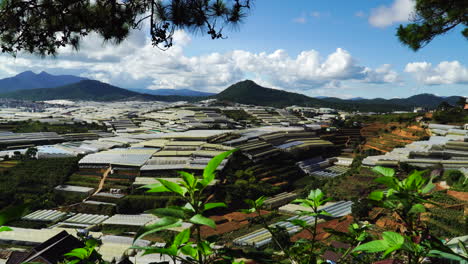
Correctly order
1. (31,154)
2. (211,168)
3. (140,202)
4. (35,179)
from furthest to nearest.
Answer: (31,154)
(35,179)
(140,202)
(211,168)

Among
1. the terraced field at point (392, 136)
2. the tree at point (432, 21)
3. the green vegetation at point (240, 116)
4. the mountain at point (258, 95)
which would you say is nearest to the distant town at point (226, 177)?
the terraced field at point (392, 136)

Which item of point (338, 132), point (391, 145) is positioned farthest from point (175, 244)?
point (338, 132)

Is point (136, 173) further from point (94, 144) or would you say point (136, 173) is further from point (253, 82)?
point (253, 82)

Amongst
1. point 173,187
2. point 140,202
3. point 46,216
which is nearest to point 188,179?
point 173,187

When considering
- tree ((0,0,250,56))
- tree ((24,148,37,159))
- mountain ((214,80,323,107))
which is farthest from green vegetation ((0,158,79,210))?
mountain ((214,80,323,107))

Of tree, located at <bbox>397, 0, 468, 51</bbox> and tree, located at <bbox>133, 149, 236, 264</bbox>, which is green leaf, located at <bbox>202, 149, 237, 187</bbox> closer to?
tree, located at <bbox>133, 149, 236, 264</bbox>

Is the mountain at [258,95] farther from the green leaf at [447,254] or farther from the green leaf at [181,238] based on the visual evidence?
the green leaf at [447,254]

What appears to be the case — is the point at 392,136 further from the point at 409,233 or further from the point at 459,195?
the point at 409,233
